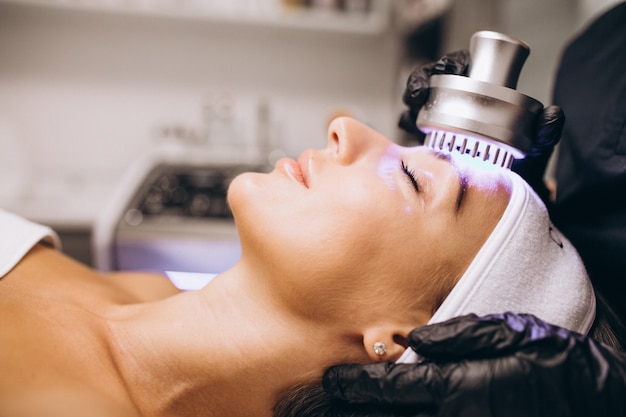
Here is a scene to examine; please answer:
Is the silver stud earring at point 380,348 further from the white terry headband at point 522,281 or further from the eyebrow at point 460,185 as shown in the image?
the eyebrow at point 460,185

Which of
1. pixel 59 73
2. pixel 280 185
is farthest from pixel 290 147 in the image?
pixel 280 185

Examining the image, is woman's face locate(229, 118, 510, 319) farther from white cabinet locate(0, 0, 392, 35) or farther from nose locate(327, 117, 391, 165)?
white cabinet locate(0, 0, 392, 35)

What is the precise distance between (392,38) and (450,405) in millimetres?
2475

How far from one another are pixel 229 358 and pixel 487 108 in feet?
2.39

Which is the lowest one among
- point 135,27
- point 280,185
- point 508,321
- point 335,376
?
point 335,376

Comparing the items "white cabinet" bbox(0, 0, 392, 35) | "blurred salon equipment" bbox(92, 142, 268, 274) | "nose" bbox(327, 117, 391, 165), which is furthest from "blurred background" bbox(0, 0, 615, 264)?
"nose" bbox(327, 117, 391, 165)

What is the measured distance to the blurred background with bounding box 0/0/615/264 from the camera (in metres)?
2.45

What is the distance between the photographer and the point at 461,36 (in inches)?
83.4

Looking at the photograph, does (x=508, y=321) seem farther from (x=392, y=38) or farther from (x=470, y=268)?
(x=392, y=38)

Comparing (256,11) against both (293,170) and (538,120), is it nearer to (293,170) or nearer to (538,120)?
(293,170)

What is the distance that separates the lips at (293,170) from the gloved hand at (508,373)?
1.38ft

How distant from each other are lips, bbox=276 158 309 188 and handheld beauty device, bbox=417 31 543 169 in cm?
30

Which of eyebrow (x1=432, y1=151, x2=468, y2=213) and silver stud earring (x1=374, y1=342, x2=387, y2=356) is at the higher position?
eyebrow (x1=432, y1=151, x2=468, y2=213)

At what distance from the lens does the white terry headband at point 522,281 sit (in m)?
0.86
